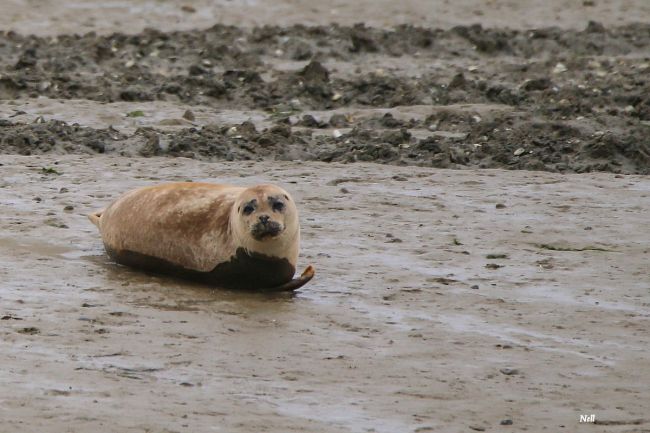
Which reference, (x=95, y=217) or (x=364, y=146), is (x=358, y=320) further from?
(x=364, y=146)

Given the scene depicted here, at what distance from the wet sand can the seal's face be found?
1.23 feet

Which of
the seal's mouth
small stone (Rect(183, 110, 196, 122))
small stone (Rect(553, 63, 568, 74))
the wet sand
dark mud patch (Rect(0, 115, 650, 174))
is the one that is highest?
small stone (Rect(553, 63, 568, 74))

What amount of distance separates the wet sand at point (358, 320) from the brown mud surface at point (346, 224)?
0.02 meters

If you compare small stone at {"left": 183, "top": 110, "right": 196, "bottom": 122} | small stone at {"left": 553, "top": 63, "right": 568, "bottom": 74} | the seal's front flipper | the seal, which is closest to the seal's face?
the seal

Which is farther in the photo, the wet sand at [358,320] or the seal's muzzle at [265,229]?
the seal's muzzle at [265,229]

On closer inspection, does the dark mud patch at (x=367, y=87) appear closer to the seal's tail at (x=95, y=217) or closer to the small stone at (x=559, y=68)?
the small stone at (x=559, y=68)

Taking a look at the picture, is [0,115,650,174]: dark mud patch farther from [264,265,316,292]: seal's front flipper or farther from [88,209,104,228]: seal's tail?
[264,265,316,292]: seal's front flipper

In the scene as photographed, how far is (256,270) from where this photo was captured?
6711 mm

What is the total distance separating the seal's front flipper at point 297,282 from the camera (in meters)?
6.76

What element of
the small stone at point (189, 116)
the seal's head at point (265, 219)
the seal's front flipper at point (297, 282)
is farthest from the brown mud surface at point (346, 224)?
the seal's head at point (265, 219)

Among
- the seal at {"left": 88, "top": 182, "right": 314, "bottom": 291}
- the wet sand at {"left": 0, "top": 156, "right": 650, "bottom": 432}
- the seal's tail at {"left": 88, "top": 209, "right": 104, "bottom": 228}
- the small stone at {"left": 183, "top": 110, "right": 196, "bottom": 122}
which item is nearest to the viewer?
the wet sand at {"left": 0, "top": 156, "right": 650, "bottom": 432}

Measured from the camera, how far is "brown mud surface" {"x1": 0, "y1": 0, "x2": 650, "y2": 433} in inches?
206

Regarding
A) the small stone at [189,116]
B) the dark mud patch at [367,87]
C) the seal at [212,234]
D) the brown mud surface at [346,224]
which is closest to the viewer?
the brown mud surface at [346,224]

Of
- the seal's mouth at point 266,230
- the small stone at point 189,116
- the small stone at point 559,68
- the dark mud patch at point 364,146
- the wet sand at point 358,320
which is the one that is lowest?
the wet sand at point 358,320
